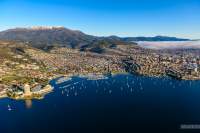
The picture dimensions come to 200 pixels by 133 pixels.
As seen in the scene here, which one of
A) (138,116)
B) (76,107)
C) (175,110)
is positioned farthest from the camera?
(76,107)

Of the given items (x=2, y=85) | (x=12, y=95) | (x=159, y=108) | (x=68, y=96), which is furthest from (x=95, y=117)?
(x=2, y=85)

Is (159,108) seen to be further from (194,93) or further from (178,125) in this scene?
(194,93)

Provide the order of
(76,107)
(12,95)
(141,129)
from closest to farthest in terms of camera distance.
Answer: (141,129) → (76,107) → (12,95)

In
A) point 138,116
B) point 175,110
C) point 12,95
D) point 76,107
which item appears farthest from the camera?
point 12,95

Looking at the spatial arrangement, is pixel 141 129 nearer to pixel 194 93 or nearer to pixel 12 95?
pixel 194 93

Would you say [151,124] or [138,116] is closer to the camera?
[151,124]

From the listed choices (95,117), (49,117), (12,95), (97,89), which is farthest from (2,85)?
(95,117)
